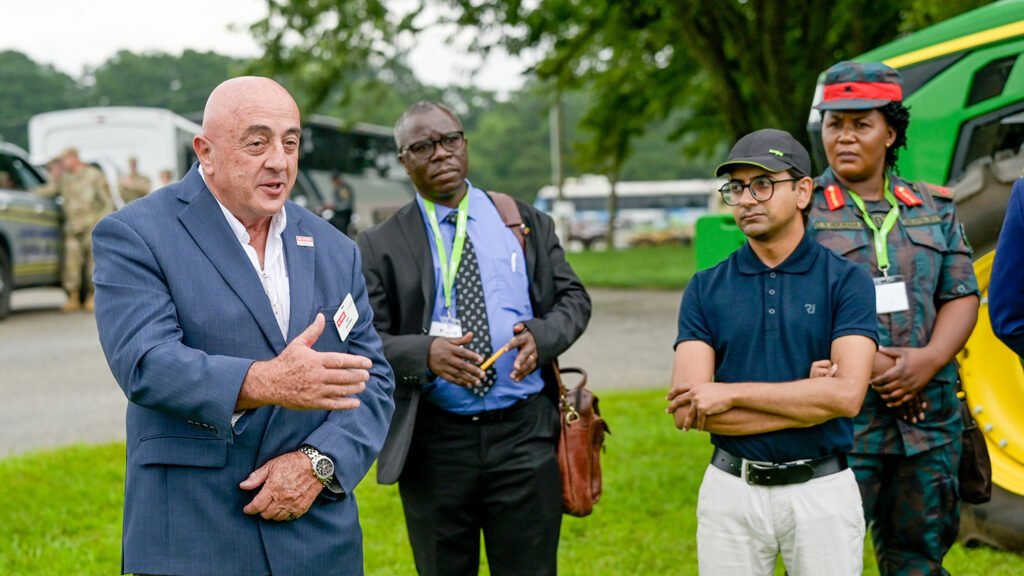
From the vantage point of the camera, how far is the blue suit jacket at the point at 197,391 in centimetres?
234

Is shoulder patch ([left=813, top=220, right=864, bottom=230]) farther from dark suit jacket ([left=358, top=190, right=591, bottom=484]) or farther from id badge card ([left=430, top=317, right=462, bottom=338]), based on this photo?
id badge card ([left=430, top=317, right=462, bottom=338])

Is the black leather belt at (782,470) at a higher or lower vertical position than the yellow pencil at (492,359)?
lower

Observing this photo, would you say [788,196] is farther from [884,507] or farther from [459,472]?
[459,472]

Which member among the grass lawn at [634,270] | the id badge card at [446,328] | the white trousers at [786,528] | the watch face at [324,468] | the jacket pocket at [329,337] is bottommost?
the grass lawn at [634,270]

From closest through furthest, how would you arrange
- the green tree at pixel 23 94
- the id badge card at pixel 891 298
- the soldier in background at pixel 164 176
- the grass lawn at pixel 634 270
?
the id badge card at pixel 891 298 → the grass lawn at pixel 634 270 → the soldier in background at pixel 164 176 → the green tree at pixel 23 94

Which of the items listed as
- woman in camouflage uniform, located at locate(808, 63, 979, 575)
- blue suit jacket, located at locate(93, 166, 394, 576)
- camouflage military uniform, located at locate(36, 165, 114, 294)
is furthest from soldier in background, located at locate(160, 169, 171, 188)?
blue suit jacket, located at locate(93, 166, 394, 576)

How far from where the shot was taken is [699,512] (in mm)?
3076

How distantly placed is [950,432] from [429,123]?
207cm

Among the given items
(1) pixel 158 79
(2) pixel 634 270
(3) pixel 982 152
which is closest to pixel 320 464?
(3) pixel 982 152

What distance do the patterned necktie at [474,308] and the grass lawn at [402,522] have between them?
1.65 metres

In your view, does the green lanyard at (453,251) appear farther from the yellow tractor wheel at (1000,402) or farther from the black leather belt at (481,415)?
the yellow tractor wheel at (1000,402)

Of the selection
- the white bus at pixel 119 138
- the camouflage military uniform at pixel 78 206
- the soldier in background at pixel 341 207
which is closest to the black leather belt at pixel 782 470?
the camouflage military uniform at pixel 78 206

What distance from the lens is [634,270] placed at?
20281 mm

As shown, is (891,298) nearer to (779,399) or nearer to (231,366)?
(779,399)
